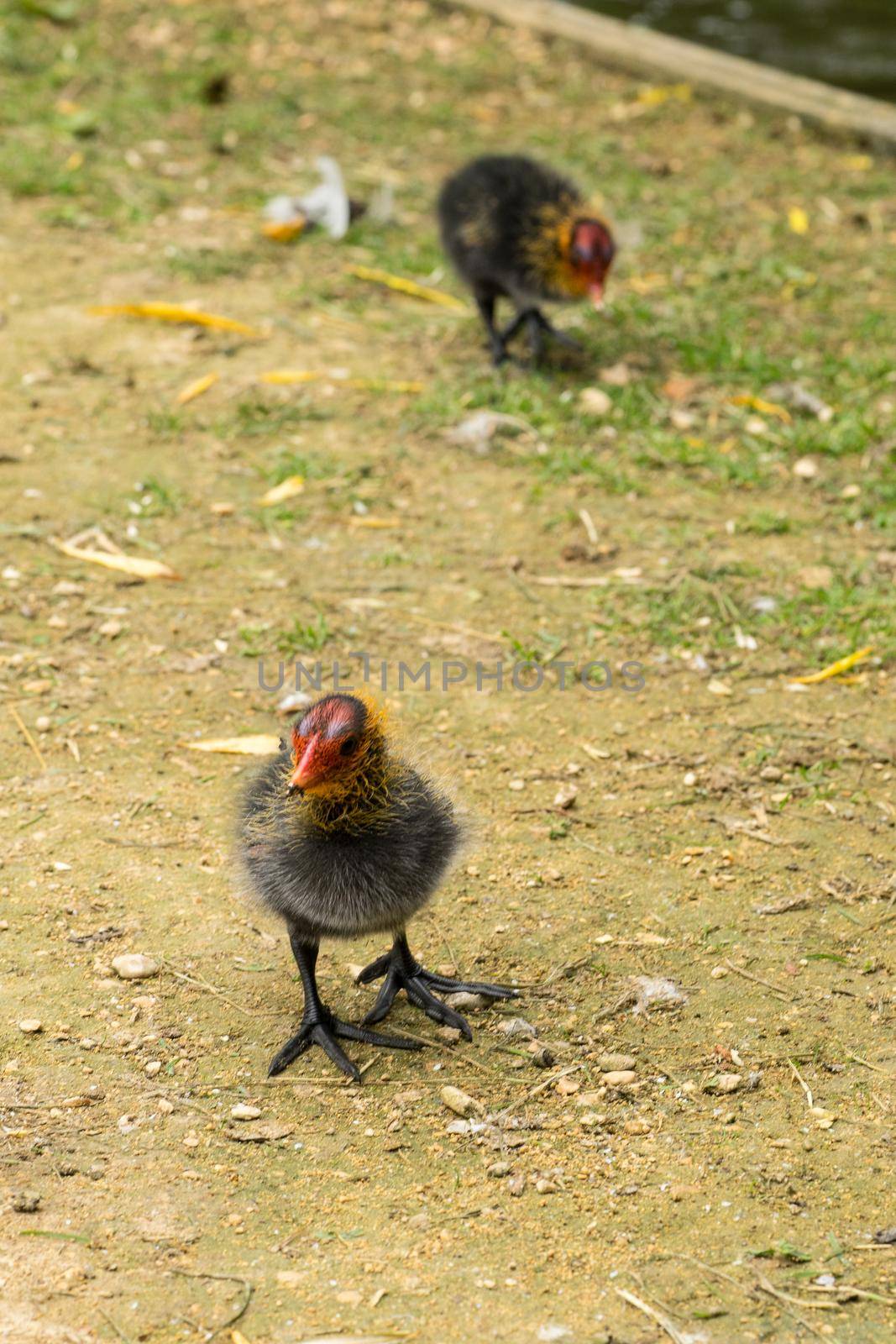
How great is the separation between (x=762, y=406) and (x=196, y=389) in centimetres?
233

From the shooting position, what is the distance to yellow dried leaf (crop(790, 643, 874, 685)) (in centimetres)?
468

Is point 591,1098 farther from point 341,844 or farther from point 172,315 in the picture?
point 172,315

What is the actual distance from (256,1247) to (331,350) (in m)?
4.53

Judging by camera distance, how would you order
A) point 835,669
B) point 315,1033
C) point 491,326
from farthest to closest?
point 491,326 < point 835,669 < point 315,1033

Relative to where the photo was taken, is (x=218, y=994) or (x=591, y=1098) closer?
(x=591, y=1098)

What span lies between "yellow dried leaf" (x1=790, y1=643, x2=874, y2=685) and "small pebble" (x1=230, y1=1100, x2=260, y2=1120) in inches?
91.6

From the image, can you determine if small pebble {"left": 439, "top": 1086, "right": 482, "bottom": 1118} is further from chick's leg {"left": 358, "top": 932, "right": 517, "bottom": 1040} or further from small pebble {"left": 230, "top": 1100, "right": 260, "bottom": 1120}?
small pebble {"left": 230, "top": 1100, "right": 260, "bottom": 1120}

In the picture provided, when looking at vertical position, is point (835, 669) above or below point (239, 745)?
above

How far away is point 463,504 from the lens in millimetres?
5578

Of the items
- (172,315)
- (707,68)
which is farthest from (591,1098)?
(707,68)

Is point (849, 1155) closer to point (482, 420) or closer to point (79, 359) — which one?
point (482, 420)

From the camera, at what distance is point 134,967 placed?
11.3ft

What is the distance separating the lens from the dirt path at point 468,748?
2805 mm

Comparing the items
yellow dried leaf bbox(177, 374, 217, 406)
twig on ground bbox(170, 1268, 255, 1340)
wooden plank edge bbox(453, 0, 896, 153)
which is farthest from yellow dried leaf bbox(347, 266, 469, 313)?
twig on ground bbox(170, 1268, 255, 1340)
